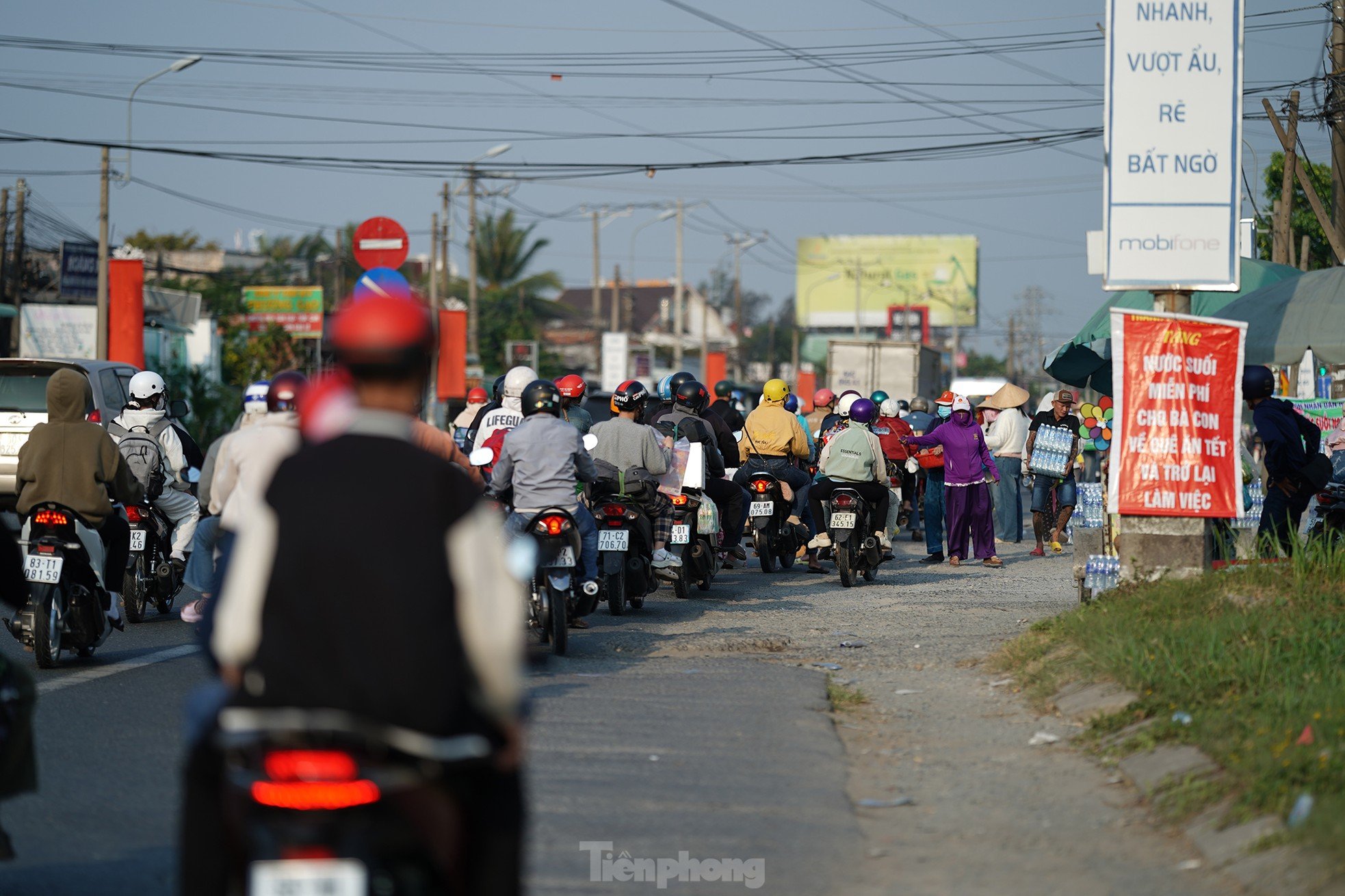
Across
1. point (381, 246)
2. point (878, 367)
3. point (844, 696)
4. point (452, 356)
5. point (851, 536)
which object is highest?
point (381, 246)

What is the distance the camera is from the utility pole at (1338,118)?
66.5 feet

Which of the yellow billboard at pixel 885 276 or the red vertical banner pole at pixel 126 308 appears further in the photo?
the yellow billboard at pixel 885 276

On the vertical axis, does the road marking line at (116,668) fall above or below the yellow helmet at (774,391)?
below

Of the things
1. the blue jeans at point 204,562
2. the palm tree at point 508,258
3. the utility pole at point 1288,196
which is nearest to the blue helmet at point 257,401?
the blue jeans at point 204,562

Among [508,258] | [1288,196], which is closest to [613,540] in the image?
[1288,196]

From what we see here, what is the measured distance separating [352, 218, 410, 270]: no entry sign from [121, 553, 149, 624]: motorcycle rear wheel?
289 cm

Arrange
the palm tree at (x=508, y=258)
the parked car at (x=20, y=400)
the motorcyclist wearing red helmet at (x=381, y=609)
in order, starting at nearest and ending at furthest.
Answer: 1. the motorcyclist wearing red helmet at (x=381, y=609)
2. the parked car at (x=20, y=400)
3. the palm tree at (x=508, y=258)

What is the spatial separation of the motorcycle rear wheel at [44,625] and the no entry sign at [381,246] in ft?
12.7

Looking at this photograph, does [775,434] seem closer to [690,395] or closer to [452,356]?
[690,395]

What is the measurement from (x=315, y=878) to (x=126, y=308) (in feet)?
86.1

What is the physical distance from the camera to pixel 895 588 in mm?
15141

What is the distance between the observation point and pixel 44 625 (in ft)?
30.7

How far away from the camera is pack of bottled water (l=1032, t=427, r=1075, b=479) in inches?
748

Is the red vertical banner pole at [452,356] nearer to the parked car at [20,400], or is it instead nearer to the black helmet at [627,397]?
the parked car at [20,400]
